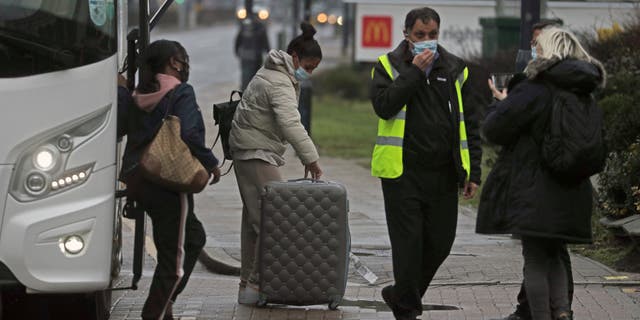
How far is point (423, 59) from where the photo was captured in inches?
303

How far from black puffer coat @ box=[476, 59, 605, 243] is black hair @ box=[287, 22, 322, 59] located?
1.61 meters

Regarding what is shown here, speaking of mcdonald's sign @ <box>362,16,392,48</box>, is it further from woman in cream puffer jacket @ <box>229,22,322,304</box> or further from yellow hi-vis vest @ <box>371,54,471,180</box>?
yellow hi-vis vest @ <box>371,54,471,180</box>

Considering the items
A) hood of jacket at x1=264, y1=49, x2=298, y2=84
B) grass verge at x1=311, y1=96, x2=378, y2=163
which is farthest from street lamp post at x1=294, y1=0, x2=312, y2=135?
hood of jacket at x1=264, y1=49, x2=298, y2=84

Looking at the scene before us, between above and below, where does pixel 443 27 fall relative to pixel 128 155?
below

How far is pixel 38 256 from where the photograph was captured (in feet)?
23.2

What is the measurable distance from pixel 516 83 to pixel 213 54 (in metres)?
46.9

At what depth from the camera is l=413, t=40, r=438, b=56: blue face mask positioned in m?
7.78

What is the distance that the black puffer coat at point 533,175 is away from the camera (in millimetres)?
7254

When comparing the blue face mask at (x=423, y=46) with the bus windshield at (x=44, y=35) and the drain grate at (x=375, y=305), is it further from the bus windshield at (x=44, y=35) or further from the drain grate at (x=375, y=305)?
the drain grate at (x=375, y=305)

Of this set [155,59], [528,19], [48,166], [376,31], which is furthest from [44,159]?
[376,31]

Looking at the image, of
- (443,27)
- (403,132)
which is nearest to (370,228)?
(403,132)

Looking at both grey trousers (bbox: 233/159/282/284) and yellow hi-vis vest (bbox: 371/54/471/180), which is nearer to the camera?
yellow hi-vis vest (bbox: 371/54/471/180)

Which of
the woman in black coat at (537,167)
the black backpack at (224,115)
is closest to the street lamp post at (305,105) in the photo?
the black backpack at (224,115)

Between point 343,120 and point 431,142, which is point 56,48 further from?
point 343,120
